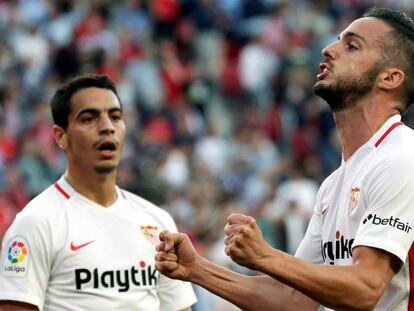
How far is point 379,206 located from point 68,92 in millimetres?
2662

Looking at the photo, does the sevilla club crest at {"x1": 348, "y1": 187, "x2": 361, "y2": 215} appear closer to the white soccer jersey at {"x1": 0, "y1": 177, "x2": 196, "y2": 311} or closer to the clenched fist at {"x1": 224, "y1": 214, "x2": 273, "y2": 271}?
the clenched fist at {"x1": 224, "y1": 214, "x2": 273, "y2": 271}

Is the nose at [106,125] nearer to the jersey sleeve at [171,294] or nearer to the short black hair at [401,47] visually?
the jersey sleeve at [171,294]

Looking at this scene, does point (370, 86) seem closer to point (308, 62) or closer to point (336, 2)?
point (308, 62)

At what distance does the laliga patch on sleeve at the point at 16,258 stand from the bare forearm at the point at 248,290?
4.63 feet

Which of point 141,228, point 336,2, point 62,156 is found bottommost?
point 141,228

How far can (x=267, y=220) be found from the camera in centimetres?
1302

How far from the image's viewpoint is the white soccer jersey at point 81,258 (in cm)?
623

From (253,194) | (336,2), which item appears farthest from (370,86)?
(336,2)

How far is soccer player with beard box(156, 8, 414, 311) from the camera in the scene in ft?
15.4

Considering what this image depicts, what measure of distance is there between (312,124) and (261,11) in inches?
130

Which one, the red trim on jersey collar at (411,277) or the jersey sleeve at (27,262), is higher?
the jersey sleeve at (27,262)

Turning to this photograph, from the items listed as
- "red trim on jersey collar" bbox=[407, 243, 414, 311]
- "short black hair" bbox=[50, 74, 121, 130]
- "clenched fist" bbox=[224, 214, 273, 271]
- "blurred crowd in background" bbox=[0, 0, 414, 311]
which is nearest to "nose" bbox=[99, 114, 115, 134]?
"short black hair" bbox=[50, 74, 121, 130]

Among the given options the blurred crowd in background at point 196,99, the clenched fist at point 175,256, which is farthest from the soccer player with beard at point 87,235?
the blurred crowd in background at point 196,99

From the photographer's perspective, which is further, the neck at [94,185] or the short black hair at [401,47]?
the neck at [94,185]
